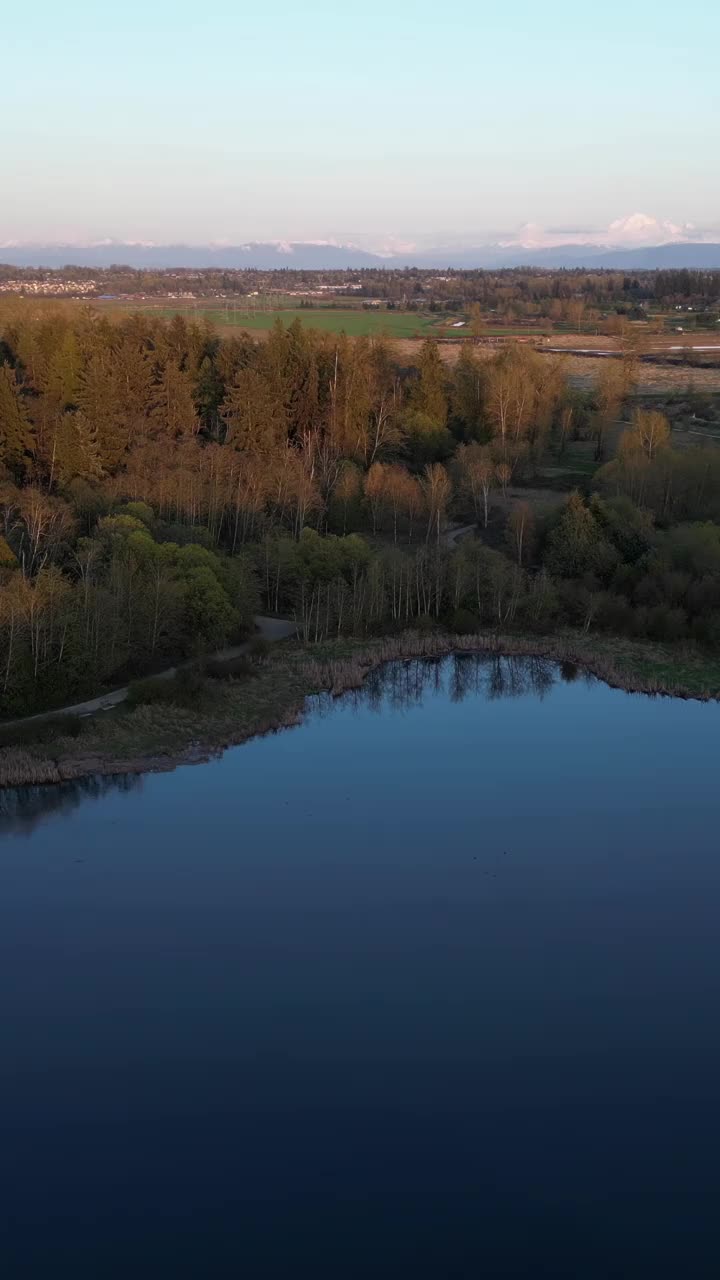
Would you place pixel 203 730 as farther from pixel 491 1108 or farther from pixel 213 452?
pixel 213 452

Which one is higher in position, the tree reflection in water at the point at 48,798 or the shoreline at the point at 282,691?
the shoreline at the point at 282,691

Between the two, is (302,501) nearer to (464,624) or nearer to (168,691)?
(464,624)

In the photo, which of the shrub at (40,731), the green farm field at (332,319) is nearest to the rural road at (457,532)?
the shrub at (40,731)

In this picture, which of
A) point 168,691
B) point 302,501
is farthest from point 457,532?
point 168,691

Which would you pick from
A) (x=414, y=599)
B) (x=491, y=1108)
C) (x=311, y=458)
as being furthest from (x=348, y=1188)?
(x=311, y=458)

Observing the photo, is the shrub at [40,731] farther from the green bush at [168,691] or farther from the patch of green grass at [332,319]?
the patch of green grass at [332,319]

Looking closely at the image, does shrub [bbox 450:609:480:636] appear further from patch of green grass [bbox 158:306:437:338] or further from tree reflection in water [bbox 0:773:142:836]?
patch of green grass [bbox 158:306:437:338]
